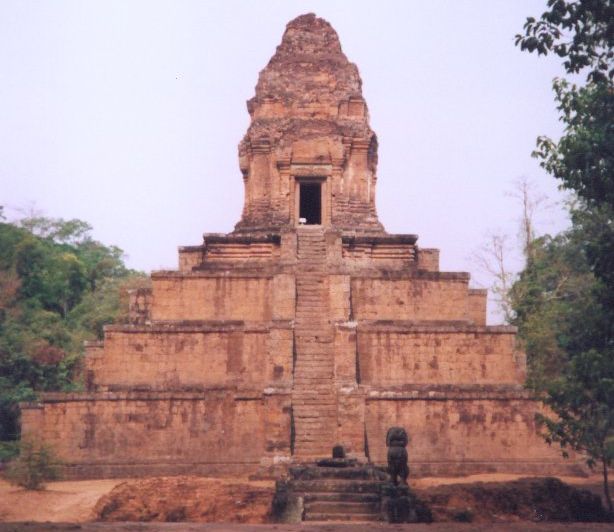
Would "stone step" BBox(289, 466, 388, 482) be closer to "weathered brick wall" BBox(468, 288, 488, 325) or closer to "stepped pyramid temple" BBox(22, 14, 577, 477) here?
"stepped pyramid temple" BBox(22, 14, 577, 477)

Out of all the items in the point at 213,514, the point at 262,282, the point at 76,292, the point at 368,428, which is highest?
the point at 76,292

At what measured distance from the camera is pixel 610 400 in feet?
41.5

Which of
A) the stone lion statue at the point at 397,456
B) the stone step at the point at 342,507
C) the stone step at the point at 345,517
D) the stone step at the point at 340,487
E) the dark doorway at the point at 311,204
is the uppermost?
the dark doorway at the point at 311,204

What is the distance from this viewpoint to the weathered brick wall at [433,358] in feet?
67.1

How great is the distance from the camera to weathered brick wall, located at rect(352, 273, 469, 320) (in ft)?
70.4

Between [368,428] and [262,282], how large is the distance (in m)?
4.49

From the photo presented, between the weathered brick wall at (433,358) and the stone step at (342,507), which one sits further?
the weathered brick wall at (433,358)

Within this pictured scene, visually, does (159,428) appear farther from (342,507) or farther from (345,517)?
(345,517)

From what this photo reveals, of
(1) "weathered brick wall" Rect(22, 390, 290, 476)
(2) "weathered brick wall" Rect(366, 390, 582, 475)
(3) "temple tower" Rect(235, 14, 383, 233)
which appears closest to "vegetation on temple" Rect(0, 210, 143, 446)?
(1) "weathered brick wall" Rect(22, 390, 290, 476)

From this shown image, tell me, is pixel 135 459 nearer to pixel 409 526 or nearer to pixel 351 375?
pixel 351 375

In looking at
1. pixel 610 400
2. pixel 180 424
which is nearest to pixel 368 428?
pixel 180 424

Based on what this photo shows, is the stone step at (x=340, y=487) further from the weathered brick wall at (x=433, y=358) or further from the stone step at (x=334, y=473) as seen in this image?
the weathered brick wall at (x=433, y=358)

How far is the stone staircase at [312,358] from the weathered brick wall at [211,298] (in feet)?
3.27

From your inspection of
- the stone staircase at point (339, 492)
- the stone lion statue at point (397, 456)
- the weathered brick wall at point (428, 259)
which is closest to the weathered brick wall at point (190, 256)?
the weathered brick wall at point (428, 259)
